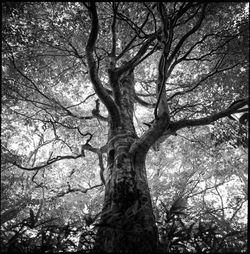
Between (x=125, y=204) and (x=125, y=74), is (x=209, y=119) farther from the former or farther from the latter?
(x=125, y=74)

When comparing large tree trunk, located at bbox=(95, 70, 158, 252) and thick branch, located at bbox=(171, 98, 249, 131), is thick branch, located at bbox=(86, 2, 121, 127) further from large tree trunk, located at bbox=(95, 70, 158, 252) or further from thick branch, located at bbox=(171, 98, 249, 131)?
thick branch, located at bbox=(171, 98, 249, 131)

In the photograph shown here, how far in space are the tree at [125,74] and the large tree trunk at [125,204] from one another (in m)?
0.01

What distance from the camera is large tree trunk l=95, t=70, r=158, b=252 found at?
2.17 meters

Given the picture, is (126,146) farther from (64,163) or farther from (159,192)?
(64,163)

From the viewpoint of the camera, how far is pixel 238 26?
5051 mm

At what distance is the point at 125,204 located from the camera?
265 cm

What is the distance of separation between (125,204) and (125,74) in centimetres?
433

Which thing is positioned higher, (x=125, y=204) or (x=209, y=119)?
(x=209, y=119)

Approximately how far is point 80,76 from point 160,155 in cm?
584

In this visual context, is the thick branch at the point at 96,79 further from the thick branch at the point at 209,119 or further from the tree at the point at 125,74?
the thick branch at the point at 209,119

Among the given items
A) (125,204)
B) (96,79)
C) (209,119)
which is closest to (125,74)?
(96,79)

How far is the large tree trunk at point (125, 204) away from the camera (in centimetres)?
217

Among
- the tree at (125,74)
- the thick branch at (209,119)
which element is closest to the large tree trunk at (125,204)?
the tree at (125,74)

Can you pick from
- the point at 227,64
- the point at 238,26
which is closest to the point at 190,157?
the point at 227,64
